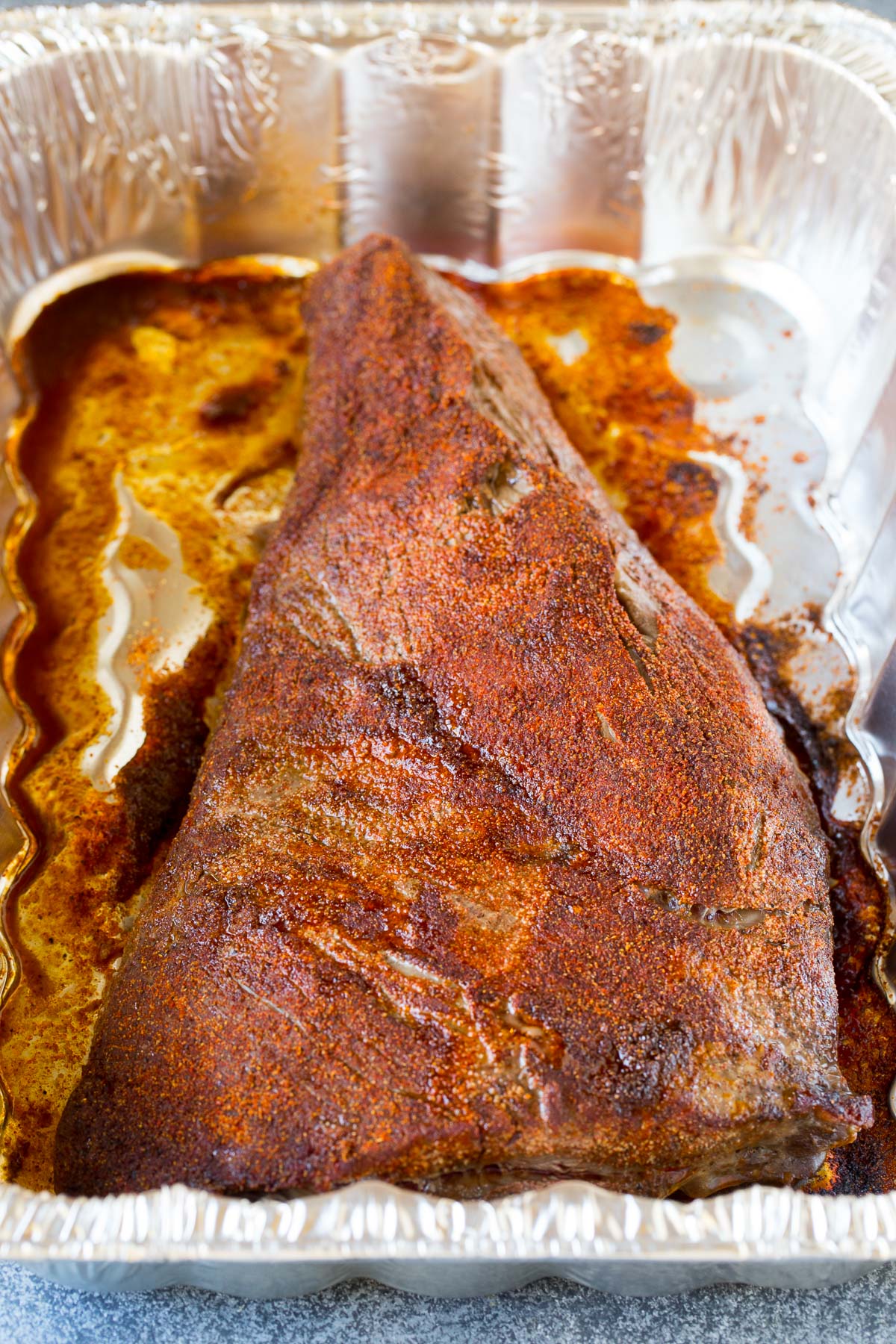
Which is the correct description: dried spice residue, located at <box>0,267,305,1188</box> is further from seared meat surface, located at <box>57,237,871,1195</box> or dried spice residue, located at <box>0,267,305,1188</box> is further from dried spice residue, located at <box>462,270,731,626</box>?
dried spice residue, located at <box>462,270,731,626</box>

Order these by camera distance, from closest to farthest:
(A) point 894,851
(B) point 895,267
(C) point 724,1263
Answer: (C) point 724,1263, (A) point 894,851, (B) point 895,267

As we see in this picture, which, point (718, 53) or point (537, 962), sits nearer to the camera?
point (537, 962)

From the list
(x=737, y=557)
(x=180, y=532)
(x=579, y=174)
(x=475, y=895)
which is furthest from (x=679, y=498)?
(x=475, y=895)

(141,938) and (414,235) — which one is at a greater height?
(414,235)

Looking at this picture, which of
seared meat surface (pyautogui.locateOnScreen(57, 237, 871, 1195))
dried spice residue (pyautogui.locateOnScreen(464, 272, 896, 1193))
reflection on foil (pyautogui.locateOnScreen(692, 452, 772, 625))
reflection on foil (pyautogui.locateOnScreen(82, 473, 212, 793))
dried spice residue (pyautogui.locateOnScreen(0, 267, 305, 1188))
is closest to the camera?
seared meat surface (pyautogui.locateOnScreen(57, 237, 871, 1195))

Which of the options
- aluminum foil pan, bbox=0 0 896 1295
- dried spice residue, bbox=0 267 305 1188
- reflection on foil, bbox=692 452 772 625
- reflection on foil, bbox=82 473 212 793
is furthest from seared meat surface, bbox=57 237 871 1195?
aluminum foil pan, bbox=0 0 896 1295

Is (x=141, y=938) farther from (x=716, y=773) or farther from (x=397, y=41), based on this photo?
(x=397, y=41)

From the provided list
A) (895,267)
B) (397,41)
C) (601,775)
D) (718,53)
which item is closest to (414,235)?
(397,41)

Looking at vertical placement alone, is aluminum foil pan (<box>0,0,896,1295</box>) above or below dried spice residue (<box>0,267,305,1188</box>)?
above
